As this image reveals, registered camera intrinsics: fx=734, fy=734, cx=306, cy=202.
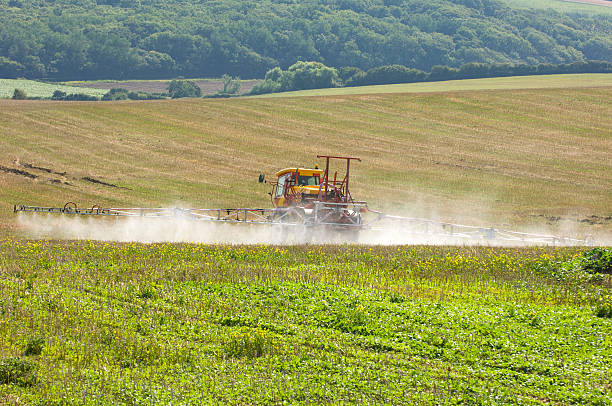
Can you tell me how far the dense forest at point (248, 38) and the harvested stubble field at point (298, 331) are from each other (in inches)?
4893

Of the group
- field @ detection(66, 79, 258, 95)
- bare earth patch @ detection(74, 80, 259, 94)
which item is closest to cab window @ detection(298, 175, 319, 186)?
field @ detection(66, 79, 258, 95)

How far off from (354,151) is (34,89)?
69218 mm

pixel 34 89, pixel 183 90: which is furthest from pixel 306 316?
pixel 183 90

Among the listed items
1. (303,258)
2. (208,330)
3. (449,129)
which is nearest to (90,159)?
(449,129)

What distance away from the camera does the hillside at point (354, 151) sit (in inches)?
1622

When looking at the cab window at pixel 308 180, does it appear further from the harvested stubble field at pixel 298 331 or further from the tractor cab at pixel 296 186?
the harvested stubble field at pixel 298 331

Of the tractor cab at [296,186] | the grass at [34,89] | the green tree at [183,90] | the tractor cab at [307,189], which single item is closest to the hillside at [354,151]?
the tractor cab at [296,186]

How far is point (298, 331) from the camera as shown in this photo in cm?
1278

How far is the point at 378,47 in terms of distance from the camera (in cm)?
17788

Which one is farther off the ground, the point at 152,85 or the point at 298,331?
the point at 152,85

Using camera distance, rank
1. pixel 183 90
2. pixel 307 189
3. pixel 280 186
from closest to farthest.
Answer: pixel 307 189 < pixel 280 186 < pixel 183 90

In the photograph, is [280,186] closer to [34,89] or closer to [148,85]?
[34,89]

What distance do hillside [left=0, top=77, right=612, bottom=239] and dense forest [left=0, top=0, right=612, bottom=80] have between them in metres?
69.7

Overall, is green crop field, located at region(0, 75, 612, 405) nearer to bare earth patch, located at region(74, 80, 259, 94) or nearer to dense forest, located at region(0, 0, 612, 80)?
bare earth patch, located at region(74, 80, 259, 94)
